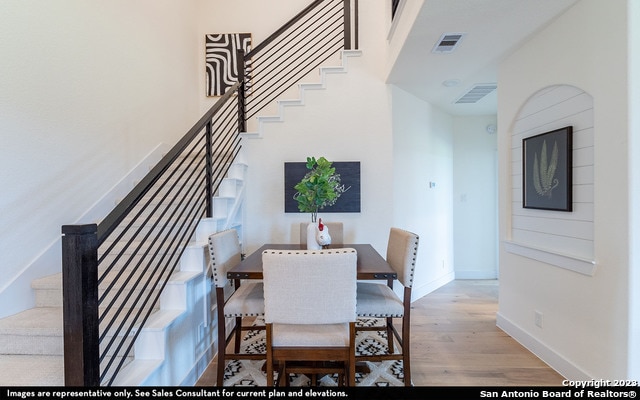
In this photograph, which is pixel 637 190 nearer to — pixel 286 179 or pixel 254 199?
pixel 286 179

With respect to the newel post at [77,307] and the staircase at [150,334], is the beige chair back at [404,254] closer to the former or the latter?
the staircase at [150,334]

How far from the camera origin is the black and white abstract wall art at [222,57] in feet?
14.9

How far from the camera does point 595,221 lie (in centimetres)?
194

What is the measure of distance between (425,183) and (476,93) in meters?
1.29

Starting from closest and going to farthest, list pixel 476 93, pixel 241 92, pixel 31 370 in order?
pixel 31 370, pixel 241 92, pixel 476 93

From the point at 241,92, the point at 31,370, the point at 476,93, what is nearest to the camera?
the point at 31,370

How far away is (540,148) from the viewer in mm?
2463

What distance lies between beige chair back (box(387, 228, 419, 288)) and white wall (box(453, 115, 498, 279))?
2818 mm

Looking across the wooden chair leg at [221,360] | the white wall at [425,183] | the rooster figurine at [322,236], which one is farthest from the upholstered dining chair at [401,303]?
the white wall at [425,183]

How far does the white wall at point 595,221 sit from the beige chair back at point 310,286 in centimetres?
161

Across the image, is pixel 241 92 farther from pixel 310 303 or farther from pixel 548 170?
pixel 548 170

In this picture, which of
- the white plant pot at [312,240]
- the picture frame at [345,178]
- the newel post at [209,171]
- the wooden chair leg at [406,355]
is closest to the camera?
the wooden chair leg at [406,355]

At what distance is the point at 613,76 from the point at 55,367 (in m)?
3.58

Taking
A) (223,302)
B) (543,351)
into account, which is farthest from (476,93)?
(223,302)
